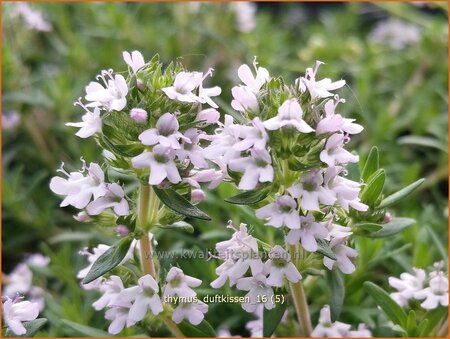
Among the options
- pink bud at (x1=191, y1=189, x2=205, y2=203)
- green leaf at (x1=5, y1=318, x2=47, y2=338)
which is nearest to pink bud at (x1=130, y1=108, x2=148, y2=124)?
pink bud at (x1=191, y1=189, x2=205, y2=203)

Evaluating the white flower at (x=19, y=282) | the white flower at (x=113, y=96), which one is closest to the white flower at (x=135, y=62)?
the white flower at (x=113, y=96)

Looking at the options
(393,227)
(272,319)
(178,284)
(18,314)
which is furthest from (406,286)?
(18,314)

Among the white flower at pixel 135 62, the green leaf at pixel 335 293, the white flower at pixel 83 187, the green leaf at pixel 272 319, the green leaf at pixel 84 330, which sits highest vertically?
the white flower at pixel 135 62

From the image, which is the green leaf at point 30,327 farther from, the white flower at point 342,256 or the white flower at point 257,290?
A: the white flower at point 342,256

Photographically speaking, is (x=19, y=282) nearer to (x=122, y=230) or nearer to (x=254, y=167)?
(x=122, y=230)

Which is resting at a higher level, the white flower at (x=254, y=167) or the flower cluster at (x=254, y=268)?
the white flower at (x=254, y=167)

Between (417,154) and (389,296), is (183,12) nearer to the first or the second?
(417,154)

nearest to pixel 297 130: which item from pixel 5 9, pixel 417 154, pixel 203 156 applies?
pixel 203 156

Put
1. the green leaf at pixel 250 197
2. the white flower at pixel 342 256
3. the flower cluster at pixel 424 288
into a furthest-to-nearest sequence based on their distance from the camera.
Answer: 1. the flower cluster at pixel 424 288
2. the white flower at pixel 342 256
3. the green leaf at pixel 250 197
